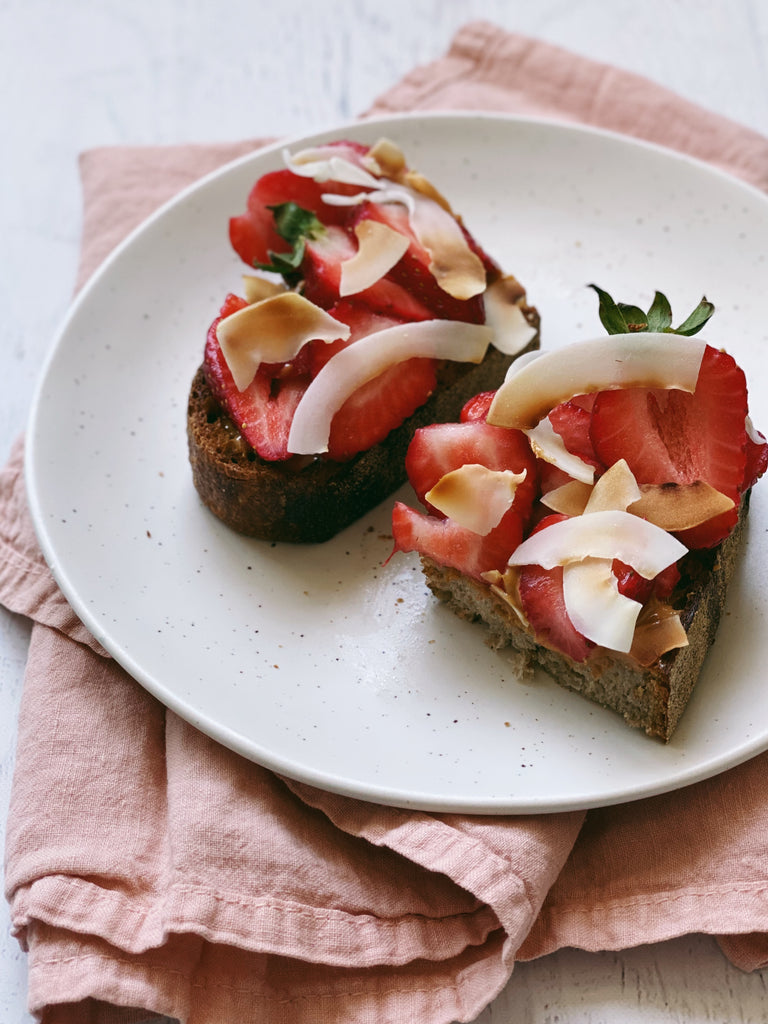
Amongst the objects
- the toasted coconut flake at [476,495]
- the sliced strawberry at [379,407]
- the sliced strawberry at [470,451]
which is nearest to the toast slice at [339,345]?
the sliced strawberry at [379,407]

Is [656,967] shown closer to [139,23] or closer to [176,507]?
[176,507]

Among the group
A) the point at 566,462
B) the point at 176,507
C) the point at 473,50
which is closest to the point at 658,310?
the point at 566,462

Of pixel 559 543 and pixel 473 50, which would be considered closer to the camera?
pixel 559 543

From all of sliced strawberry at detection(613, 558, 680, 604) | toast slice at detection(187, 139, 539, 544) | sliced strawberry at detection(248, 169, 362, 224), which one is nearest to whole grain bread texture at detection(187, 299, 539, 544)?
toast slice at detection(187, 139, 539, 544)

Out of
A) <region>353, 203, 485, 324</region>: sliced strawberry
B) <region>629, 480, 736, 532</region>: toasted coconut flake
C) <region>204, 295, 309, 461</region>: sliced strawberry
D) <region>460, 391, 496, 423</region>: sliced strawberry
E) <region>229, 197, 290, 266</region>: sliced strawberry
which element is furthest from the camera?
<region>229, 197, 290, 266</region>: sliced strawberry

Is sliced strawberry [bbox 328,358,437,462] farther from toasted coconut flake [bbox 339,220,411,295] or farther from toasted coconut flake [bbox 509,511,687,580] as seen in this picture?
toasted coconut flake [bbox 509,511,687,580]

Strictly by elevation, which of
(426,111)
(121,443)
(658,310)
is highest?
(658,310)

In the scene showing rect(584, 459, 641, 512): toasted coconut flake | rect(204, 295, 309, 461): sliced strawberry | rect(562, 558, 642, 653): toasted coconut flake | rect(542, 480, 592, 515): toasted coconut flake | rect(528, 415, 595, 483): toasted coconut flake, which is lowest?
rect(204, 295, 309, 461): sliced strawberry

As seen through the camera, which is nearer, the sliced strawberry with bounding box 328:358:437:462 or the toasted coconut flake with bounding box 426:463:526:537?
the toasted coconut flake with bounding box 426:463:526:537
